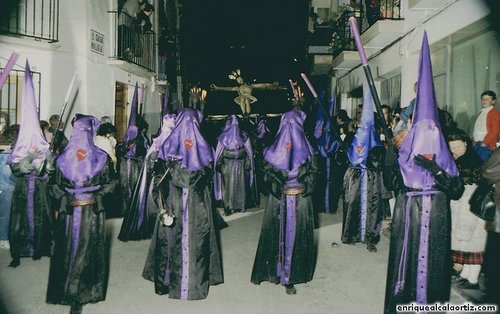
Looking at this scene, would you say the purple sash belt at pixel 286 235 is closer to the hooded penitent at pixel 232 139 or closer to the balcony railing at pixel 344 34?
the hooded penitent at pixel 232 139

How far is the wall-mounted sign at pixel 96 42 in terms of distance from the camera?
39.7 feet

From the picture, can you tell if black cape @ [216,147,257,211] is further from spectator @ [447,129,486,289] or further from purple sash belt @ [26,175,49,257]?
spectator @ [447,129,486,289]

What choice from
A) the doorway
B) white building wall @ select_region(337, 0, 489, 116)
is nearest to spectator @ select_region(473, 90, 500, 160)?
white building wall @ select_region(337, 0, 489, 116)

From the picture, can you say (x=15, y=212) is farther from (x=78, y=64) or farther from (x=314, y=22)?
(x=314, y=22)

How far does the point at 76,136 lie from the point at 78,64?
24.8 feet

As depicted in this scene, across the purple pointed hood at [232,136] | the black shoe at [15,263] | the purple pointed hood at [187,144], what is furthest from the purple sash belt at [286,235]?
the purple pointed hood at [232,136]

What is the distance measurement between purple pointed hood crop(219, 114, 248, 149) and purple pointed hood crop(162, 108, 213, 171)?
518 centimetres

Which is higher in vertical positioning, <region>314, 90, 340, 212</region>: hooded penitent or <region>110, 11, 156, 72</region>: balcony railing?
<region>110, 11, 156, 72</region>: balcony railing

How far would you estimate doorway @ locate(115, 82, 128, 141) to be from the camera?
14.9 m

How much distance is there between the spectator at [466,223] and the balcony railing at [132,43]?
10884 mm

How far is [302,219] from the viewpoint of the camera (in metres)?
5.58

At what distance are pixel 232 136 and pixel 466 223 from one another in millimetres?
6215

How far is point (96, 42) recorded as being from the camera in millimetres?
Answer: 12414

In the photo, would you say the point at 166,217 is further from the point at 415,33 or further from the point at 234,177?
the point at 415,33
